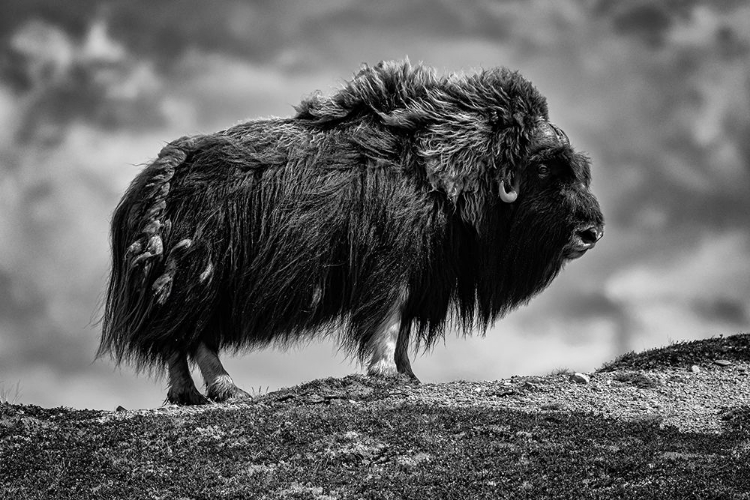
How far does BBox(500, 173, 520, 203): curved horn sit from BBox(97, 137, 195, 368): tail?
3150mm

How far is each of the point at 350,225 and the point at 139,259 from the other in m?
2.05

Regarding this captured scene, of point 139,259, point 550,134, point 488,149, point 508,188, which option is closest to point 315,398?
point 139,259

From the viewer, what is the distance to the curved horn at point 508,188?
1053cm

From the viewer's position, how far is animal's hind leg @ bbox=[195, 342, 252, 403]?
10.1m

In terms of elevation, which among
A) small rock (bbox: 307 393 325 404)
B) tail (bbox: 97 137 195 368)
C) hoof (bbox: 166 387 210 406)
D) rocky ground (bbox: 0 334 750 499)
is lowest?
rocky ground (bbox: 0 334 750 499)

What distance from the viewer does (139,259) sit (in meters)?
10.1

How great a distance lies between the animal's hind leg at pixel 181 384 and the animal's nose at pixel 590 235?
4.20 metres

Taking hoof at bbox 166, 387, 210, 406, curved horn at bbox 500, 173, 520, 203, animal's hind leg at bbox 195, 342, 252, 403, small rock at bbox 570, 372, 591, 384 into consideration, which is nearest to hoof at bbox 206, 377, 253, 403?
animal's hind leg at bbox 195, 342, 252, 403

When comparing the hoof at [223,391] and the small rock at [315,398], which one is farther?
the hoof at [223,391]

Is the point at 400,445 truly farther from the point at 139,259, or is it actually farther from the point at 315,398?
the point at 139,259

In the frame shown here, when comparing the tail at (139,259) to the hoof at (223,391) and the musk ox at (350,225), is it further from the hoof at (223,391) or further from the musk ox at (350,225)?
the hoof at (223,391)

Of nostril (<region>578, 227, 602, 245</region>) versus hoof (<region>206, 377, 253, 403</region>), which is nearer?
hoof (<region>206, 377, 253, 403</region>)

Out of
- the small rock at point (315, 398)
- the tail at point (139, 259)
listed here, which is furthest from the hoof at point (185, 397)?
the small rock at point (315, 398)

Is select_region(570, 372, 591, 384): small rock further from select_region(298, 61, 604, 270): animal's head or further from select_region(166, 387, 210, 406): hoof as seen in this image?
select_region(166, 387, 210, 406): hoof
